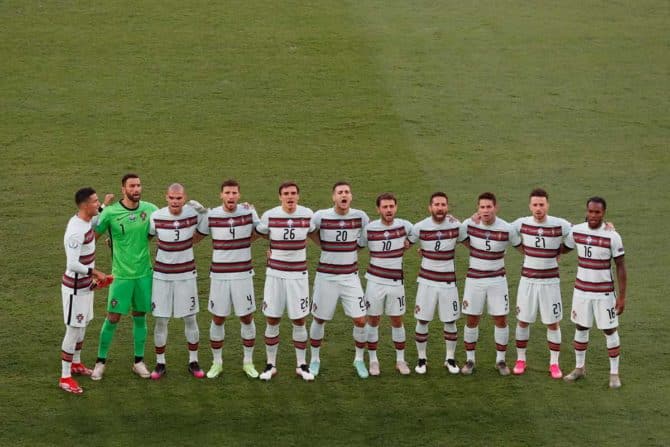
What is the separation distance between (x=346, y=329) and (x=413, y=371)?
1319 millimetres

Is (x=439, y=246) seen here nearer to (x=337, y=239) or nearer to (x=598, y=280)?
(x=337, y=239)

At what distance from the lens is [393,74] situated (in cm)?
2089

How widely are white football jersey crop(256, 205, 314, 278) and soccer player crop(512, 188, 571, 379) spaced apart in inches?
86.0

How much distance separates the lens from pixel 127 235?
12266 millimetres

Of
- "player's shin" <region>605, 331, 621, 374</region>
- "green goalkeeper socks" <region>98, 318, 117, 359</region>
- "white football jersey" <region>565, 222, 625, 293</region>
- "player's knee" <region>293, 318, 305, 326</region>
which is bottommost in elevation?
"player's shin" <region>605, 331, 621, 374</region>

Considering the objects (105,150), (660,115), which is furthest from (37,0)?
(660,115)

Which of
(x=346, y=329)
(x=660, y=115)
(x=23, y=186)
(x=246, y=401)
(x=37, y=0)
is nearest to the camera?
(x=246, y=401)

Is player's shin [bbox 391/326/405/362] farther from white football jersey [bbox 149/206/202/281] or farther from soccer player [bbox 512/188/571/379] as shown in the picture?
white football jersey [bbox 149/206/202/281]

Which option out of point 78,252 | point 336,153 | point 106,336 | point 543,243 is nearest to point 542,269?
point 543,243

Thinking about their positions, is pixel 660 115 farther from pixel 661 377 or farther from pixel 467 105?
pixel 661 377

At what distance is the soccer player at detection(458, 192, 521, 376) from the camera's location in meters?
12.4

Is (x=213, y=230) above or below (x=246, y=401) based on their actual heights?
above

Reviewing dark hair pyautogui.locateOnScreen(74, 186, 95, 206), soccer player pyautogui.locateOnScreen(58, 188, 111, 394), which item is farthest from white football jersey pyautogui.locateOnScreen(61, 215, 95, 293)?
dark hair pyautogui.locateOnScreen(74, 186, 95, 206)

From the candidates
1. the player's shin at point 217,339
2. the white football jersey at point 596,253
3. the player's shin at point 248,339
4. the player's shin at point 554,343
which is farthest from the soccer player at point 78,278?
the white football jersey at point 596,253
